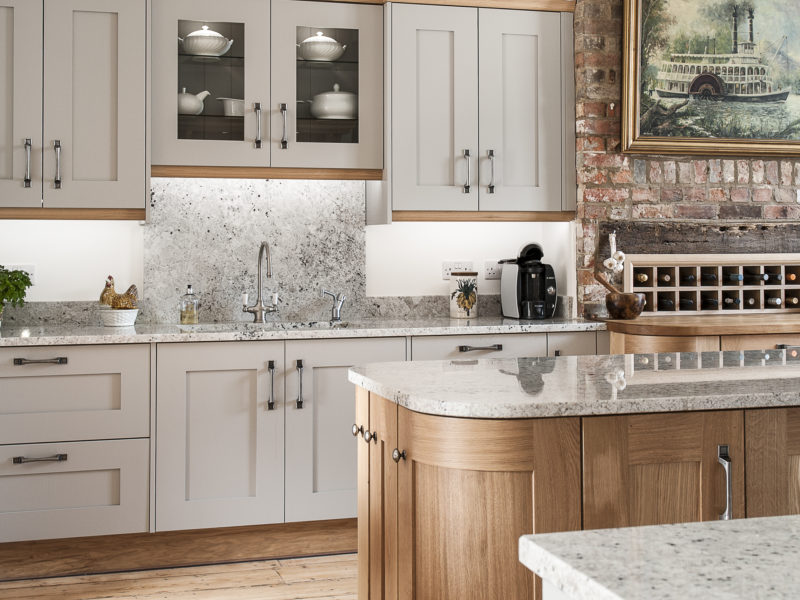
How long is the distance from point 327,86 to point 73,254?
4.37 feet

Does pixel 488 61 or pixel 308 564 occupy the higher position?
pixel 488 61

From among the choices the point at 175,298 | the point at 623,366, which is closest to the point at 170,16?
the point at 175,298

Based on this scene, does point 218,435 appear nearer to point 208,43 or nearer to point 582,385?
point 208,43

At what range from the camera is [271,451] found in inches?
120

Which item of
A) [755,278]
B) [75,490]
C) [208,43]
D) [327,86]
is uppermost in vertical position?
[208,43]

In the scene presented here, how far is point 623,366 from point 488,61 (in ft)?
6.50

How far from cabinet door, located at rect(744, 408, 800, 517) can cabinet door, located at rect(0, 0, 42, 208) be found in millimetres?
2748

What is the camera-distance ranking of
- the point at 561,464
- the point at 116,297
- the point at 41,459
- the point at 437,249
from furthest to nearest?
the point at 437,249 < the point at 116,297 < the point at 41,459 < the point at 561,464

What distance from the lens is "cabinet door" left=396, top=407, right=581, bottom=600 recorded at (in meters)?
1.46

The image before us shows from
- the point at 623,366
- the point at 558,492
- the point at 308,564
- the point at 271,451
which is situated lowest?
the point at 308,564

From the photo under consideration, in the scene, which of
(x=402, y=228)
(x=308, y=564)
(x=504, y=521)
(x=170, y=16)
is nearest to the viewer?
(x=504, y=521)

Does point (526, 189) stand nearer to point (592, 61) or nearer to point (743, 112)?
point (592, 61)

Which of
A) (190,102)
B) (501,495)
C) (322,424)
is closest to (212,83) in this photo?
(190,102)

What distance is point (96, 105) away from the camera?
10.3ft
